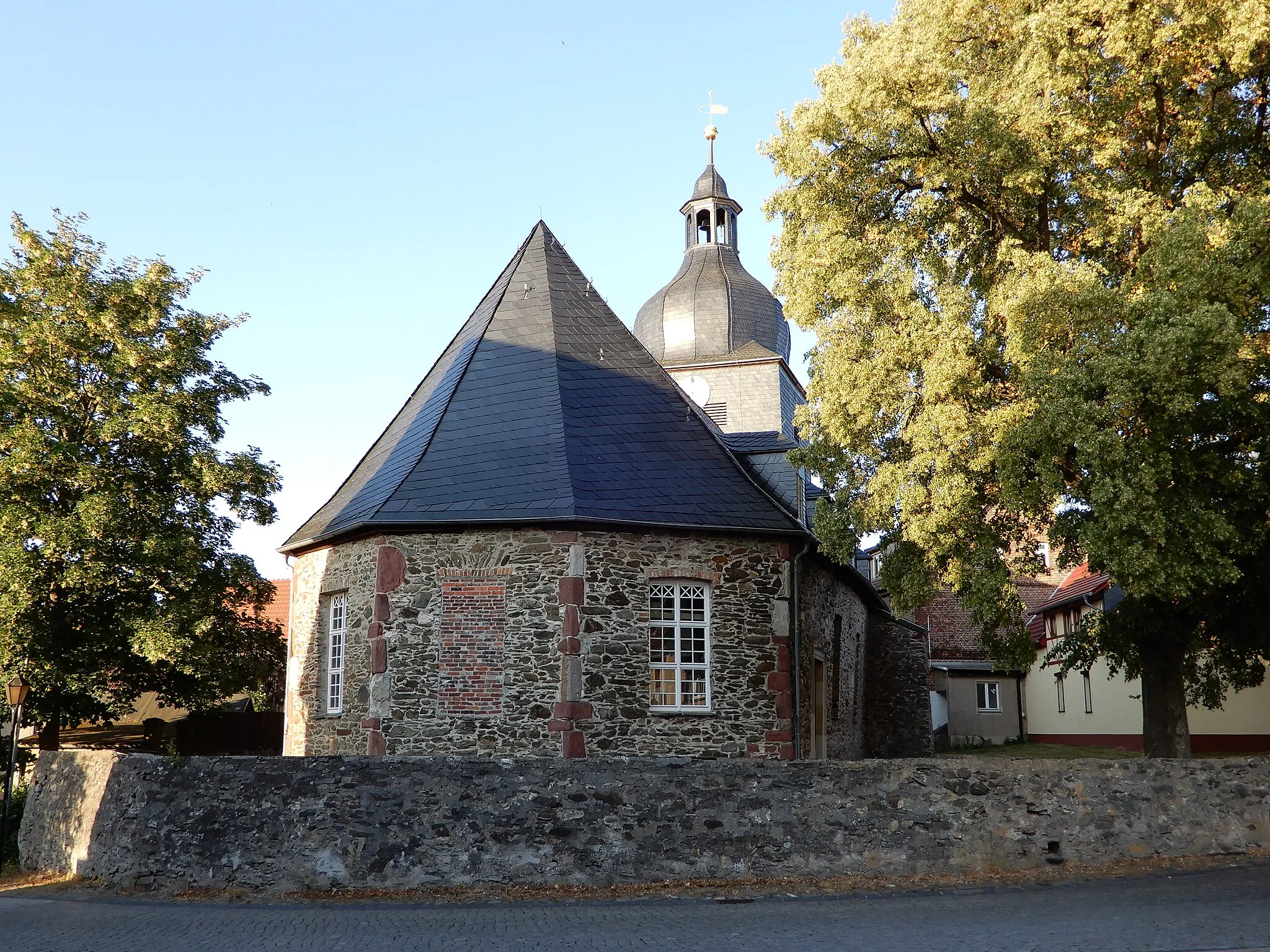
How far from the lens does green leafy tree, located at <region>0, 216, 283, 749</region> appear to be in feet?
53.5

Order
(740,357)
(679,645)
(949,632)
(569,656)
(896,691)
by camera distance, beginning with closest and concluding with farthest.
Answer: (569,656)
(679,645)
(740,357)
(896,691)
(949,632)

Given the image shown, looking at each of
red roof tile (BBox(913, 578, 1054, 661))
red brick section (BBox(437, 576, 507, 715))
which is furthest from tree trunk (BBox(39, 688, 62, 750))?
red roof tile (BBox(913, 578, 1054, 661))

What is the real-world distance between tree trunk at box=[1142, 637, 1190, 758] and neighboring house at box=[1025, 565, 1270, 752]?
335 centimetres

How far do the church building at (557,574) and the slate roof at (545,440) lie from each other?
0.04m

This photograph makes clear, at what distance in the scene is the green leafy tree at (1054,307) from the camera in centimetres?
1182

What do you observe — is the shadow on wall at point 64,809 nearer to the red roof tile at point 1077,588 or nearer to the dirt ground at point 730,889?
the dirt ground at point 730,889

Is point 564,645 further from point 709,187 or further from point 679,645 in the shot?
point 709,187

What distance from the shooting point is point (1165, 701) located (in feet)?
47.0

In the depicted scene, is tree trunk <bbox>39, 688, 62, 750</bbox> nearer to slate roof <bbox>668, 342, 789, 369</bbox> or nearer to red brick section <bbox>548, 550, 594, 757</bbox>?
red brick section <bbox>548, 550, 594, 757</bbox>

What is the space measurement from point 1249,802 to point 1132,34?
28.3 ft

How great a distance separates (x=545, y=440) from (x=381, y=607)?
3201 mm

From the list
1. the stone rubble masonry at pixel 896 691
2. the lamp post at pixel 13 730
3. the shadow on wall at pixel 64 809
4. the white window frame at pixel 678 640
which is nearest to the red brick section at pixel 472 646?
the white window frame at pixel 678 640

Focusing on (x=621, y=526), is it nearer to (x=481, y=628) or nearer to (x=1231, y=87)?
(x=481, y=628)

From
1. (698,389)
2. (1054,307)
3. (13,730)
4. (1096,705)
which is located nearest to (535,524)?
(1054,307)
